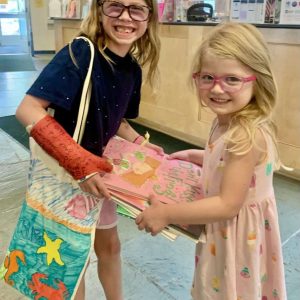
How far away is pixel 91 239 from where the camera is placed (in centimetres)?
99

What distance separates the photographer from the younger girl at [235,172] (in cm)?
88

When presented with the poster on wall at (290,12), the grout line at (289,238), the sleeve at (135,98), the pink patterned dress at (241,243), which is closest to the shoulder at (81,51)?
the sleeve at (135,98)

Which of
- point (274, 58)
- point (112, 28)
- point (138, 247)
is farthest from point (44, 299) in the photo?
point (274, 58)

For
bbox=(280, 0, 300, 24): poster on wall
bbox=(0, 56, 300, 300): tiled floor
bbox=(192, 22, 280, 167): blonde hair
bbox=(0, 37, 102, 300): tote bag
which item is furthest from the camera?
bbox=(280, 0, 300, 24): poster on wall

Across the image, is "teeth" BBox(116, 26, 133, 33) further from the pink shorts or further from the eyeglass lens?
the pink shorts

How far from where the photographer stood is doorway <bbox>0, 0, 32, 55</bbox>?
10641 mm

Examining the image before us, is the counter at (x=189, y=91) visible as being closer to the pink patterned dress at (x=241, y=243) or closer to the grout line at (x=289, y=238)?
the grout line at (x=289, y=238)

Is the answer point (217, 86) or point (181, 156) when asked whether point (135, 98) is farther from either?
point (217, 86)

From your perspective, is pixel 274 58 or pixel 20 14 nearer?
pixel 274 58

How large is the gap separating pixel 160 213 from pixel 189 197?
0.37ft

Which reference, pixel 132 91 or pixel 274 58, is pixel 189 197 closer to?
pixel 132 91

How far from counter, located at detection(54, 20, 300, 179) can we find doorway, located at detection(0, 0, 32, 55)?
23.3 feet

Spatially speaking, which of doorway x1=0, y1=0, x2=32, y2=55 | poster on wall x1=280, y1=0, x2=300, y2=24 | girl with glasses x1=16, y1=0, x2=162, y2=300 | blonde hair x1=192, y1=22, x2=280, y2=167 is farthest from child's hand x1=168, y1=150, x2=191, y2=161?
doorway x1=0, y1=0, x2=32, y2=55

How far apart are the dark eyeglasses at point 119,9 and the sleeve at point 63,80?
5.3 inches
